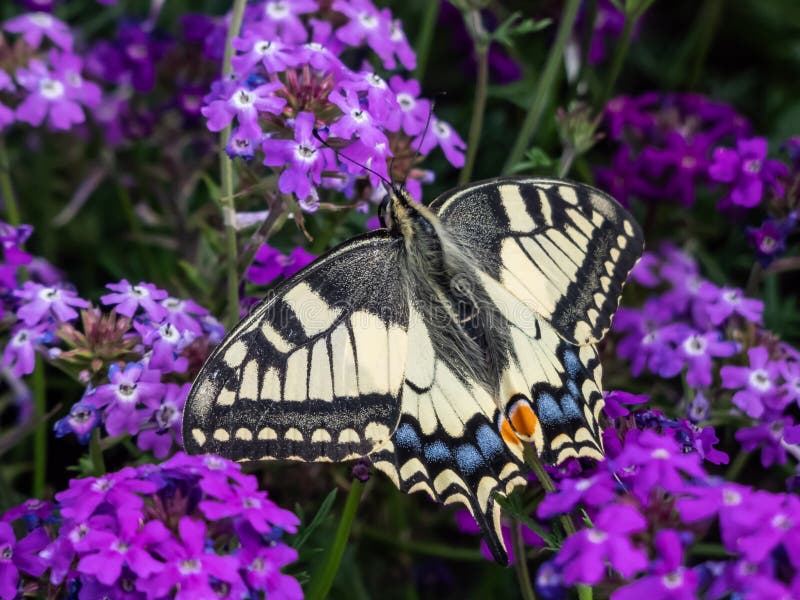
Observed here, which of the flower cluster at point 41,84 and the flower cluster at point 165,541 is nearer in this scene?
the flower cluster at point 165,541

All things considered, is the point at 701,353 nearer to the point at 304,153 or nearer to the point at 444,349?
the point at 444,349

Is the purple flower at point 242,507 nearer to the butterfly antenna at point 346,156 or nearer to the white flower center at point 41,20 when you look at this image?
the butterfly antenna at point 346,156

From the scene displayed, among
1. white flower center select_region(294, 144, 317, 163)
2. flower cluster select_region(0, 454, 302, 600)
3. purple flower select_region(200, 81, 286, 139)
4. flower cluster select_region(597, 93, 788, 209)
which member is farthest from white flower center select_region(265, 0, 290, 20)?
flower cluster select_region(0, 454, 302, 600)

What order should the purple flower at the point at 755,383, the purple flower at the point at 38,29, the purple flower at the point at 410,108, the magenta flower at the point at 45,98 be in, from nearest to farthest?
the purple flower at the point at 755,383 < the purple flower at the point at 410,108 < the magenta flower at the point at 45,98 < the purple flower at the point at 38,29

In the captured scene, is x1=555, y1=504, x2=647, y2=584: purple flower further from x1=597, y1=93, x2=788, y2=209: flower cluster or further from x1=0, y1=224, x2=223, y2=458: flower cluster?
x1=597, y1=93, x2=788, y2=209: flower cluster

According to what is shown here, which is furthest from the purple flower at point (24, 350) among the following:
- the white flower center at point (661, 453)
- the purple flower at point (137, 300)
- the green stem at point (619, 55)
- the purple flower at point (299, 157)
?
the green stem at point (619, 55)

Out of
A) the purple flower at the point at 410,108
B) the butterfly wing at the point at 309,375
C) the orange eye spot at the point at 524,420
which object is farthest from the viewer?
the purple flower at the point at 410,108

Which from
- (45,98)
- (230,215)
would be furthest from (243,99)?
(45,98)
